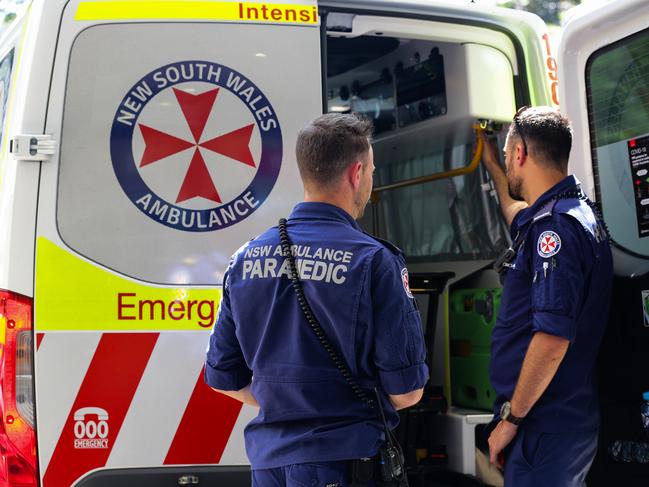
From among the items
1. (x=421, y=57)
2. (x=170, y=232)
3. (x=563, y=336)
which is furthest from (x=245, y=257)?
(x=421, y=57)

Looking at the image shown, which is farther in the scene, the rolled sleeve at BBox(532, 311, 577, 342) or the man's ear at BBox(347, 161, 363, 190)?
the rolled sleeve at BBox(532, 311, 577, 342)

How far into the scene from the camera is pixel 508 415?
8.52ft

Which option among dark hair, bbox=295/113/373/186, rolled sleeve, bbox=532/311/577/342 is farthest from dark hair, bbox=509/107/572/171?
dark hair, bbox=295/113/373/186

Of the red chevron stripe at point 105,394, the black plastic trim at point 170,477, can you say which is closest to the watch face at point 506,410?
the black plastic trim at point 170,477

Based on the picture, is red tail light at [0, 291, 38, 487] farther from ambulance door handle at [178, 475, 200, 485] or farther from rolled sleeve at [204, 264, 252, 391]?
rolled sleeve at [204, 264, 252, 391]

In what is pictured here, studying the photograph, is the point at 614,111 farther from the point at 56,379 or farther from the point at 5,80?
the point at 5,80

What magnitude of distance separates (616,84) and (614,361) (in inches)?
33.4

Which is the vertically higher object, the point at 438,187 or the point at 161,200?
the point at 438,187

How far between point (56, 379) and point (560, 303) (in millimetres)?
1443

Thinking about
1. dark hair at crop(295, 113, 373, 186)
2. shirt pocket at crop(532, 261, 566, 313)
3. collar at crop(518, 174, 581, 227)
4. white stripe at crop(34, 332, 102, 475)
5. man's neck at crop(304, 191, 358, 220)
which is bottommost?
white stripe at crop(34, 332, 102, 475)

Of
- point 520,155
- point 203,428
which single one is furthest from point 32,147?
point 520,155

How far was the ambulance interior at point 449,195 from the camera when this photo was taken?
9.38 feet

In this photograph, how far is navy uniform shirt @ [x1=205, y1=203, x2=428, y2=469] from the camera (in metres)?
2.16

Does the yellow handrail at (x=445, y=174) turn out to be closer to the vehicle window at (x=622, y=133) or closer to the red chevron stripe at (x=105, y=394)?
the vehicle window at (x=622, y=133)
